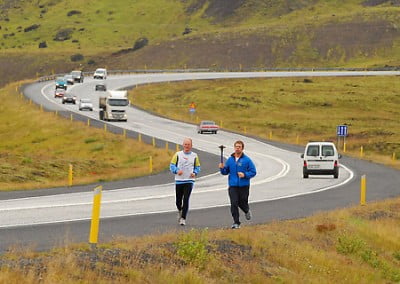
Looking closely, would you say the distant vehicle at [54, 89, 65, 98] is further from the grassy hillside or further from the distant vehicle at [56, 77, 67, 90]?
the grassy hillside

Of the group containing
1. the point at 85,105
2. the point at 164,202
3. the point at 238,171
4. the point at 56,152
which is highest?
the point at 238,171

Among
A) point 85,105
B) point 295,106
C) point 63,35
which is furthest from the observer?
point 63,35

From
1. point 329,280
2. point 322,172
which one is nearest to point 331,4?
point 322,172

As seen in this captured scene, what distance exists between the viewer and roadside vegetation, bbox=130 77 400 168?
71.8 metres

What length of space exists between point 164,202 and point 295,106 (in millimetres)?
70171

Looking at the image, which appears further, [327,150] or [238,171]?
[327,150]

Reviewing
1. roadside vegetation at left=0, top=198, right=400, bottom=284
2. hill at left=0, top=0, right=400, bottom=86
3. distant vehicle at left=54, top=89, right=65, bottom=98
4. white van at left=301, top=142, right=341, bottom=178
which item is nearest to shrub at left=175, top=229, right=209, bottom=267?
roadside vegetation at left=0, top=198, right=400, bottom=284

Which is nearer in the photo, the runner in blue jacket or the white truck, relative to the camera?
the runner in blue jacket

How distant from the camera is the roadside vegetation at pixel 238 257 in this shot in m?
11.3

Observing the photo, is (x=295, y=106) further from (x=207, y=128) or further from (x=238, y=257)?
(x=238, y=257)

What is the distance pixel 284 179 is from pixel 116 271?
2477 cm

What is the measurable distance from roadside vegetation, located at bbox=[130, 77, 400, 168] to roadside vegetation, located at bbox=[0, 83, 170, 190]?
51.1 ft

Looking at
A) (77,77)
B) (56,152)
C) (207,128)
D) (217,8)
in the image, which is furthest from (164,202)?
(217,8)

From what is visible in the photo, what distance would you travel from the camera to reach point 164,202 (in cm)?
2392
